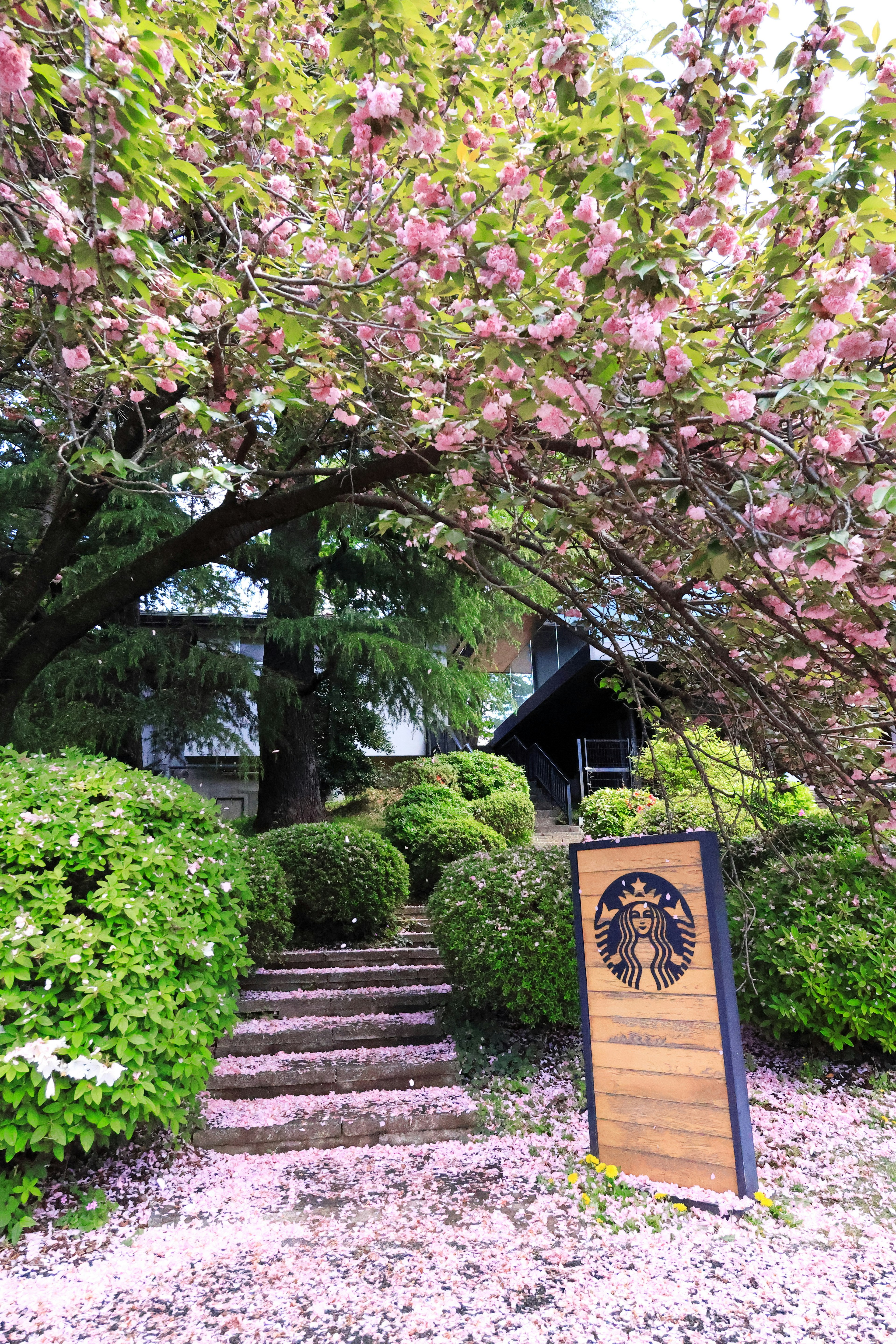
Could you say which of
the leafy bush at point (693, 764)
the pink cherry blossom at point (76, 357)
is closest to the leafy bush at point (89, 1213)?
the leafy bush at point (693, 764)

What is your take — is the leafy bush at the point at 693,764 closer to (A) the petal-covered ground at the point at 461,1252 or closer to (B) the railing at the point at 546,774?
(A) the petal-covered ground at the point at 461,1252

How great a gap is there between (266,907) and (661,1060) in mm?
3487

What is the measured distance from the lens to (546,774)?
57.4 ft

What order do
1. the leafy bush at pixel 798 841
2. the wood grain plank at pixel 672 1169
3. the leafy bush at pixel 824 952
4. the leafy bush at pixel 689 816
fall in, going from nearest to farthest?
the wood grain plank at pixel 672 1169 < the leafy bush at pixel 824 952 < the leafy bush at pixel 798 841 < the leafy bush at pixel 689 816

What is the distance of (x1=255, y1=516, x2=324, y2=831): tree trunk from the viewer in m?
8.29

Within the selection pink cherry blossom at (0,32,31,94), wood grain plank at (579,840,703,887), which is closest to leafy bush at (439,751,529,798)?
wood grain plank at (579,840,703,887)

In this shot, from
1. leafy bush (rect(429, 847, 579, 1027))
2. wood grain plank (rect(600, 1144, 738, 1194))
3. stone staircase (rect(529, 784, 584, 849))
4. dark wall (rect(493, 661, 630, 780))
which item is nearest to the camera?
wood grain plank (rect(600, 1144, 738, 1194))

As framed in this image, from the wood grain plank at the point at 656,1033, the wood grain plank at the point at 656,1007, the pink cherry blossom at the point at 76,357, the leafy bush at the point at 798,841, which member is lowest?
the wood grain plank at the point at 656,1033

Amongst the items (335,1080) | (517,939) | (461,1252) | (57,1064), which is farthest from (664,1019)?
(57,1064)

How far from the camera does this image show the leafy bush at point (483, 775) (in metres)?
10.7

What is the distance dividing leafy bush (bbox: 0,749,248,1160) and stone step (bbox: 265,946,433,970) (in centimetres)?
303

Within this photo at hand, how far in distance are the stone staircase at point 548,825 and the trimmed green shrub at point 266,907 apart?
4621 mm

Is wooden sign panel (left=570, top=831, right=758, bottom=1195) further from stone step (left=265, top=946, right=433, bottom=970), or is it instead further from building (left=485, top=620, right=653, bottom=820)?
building (left=485, top=620, right=653, bottom=820)

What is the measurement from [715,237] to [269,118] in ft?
7.24
